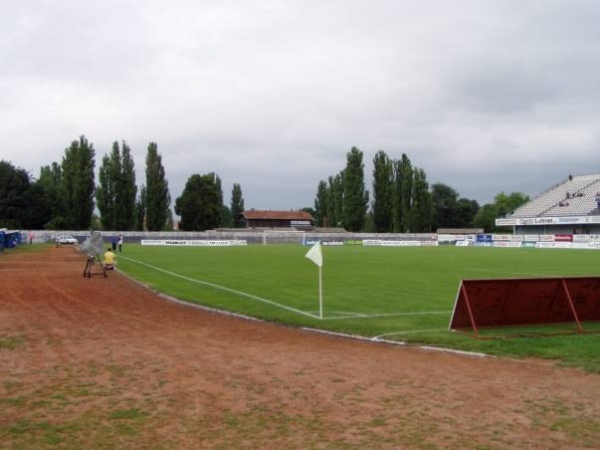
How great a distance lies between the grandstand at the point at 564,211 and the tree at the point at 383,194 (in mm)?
18771

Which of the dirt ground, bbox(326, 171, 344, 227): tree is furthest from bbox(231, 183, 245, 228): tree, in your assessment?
the dirt ground

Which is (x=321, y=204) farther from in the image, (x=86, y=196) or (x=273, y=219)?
(x=86, y=196)

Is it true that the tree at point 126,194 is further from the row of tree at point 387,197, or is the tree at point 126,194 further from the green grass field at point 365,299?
the green grass field at point 365,299

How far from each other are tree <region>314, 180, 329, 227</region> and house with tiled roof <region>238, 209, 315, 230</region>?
2.10 meters

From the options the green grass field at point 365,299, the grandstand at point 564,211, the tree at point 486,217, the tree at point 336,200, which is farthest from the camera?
the tree at point 486,217

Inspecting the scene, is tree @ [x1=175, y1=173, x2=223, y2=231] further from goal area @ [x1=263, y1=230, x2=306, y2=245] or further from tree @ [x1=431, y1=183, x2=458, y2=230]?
tree @ [x1=431, y1=183, x2=458, y2=230]

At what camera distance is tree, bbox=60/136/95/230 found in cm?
9106

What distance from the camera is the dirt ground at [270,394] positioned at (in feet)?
20.3

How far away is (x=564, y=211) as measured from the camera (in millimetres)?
92062

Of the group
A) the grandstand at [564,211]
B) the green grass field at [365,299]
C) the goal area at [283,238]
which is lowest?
the green grass field at [365,299]

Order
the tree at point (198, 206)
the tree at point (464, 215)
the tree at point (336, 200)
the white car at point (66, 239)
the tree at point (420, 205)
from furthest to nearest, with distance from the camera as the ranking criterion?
the tree at point (464, 215) → the tree at point (336, 200) → the tree at point (198, 206) → the tree at point (420, 205) → the white car at point (66, 239)

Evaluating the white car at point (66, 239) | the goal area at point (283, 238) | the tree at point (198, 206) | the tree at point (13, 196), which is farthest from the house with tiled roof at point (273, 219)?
the white car at point (66, 239)

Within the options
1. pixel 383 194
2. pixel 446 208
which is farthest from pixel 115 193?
pixel 446 208

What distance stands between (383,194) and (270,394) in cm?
10068
